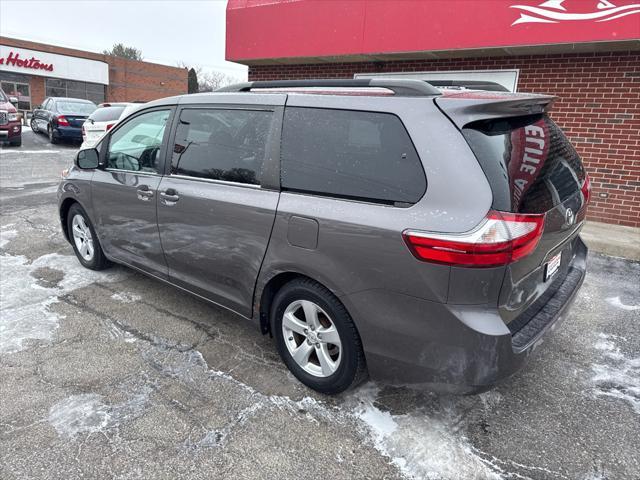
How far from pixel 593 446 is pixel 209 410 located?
6.74ft

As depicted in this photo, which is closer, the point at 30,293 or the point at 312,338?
the point at 312,338

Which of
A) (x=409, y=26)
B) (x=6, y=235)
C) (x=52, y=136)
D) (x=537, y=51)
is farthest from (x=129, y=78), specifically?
A: (x=537, y=51)

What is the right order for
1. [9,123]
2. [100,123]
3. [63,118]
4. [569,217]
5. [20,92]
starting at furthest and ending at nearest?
[20,92], [63,118], [9,123], [100,123], [569,217]

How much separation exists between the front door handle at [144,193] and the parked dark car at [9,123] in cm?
1334

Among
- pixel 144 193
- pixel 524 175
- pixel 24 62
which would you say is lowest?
pixel 144 193

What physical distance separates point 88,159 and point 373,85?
2840 mm

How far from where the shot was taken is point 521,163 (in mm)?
2223

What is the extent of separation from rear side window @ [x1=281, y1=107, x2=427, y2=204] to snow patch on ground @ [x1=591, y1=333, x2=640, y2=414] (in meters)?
1.88

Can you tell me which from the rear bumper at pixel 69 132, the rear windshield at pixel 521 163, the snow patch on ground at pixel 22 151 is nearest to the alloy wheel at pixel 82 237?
the rear windshield at pixel 521 163

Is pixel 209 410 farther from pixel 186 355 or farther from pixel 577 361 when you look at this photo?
pixel 577 361

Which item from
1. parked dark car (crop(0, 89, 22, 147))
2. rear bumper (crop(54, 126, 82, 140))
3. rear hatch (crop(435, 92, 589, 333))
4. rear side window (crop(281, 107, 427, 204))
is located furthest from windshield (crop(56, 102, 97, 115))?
rear hatch (crop(435, 92, 589, 333))

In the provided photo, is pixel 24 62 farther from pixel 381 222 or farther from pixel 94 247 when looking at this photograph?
pixel 381 222

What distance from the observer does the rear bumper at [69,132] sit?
15.7 m

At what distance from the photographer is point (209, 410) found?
2.60 m
